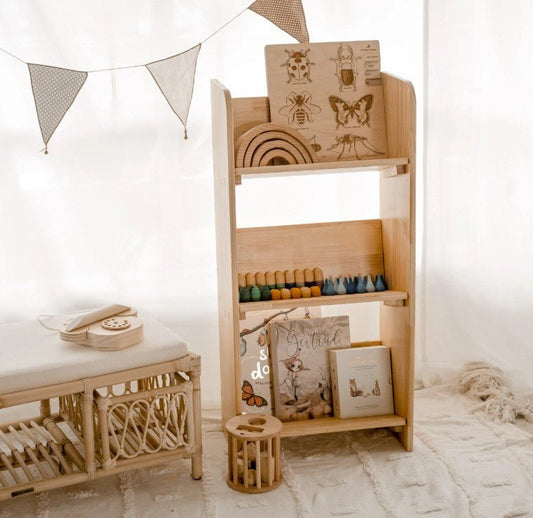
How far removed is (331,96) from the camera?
2328 millimetres

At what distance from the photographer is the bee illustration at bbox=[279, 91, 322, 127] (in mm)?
2305

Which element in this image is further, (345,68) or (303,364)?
(303,364)

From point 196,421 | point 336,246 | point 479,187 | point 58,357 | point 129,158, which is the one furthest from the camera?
point 479,187

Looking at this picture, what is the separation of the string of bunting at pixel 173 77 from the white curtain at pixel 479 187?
0.62 meters

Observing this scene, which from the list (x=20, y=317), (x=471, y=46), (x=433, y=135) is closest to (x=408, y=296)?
(x=433, y=135)

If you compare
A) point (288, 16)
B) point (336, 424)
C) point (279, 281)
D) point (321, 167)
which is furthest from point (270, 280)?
point (288, 16)

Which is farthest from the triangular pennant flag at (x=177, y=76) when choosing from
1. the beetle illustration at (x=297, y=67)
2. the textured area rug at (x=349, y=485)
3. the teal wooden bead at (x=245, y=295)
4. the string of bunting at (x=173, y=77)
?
the textured area rug at (x=349, y=485)

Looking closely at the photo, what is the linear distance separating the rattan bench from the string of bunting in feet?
2.07

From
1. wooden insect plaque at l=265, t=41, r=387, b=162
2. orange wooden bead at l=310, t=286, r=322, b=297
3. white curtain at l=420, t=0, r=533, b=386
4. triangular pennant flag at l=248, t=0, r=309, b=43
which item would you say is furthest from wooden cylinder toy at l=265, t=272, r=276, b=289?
white curtain at l=420, t=0, r=533, b=386

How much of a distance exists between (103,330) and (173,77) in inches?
31.7

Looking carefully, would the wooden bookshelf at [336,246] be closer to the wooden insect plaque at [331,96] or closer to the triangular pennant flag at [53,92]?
the wooden insect plaque at [331,96]

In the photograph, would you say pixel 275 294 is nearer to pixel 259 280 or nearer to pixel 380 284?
pixel 259 280

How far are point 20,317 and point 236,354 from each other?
81 centimetres

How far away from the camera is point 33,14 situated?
95.5 inches
